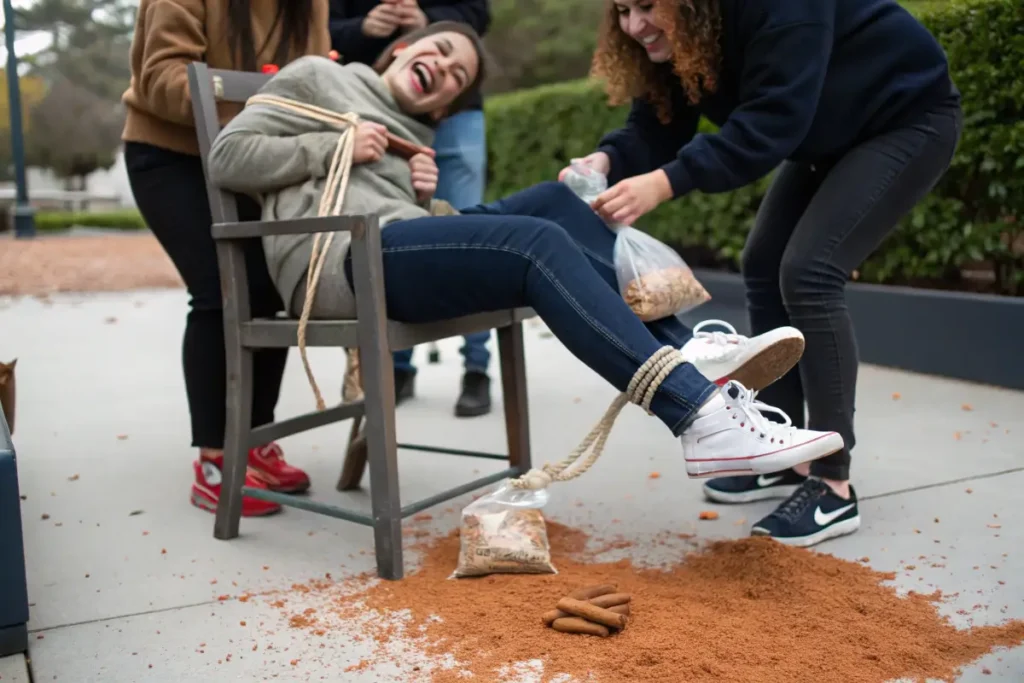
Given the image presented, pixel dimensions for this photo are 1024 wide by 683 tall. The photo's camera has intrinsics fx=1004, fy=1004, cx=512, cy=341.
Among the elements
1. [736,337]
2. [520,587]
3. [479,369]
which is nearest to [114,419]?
[479,369]

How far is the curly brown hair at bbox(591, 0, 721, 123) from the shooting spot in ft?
7.91

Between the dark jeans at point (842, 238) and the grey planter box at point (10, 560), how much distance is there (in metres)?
1.79

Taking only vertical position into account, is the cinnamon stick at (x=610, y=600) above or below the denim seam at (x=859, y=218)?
below

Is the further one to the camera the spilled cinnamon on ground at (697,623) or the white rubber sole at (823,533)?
the white rubber sole at (823,533)

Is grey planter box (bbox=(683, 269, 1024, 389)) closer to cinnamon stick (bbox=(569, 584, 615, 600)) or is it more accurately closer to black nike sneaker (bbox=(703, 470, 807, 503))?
black nike sneaker (bbox=(703, 470, 807, 503))

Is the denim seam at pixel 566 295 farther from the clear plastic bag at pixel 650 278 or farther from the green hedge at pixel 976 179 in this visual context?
the green hedge at pixel 976 179

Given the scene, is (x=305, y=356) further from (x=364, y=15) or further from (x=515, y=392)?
(x=364, y=15)

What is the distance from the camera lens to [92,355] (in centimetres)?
561

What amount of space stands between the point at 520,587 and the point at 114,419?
8.30 feet

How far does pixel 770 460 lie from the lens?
2.04 m

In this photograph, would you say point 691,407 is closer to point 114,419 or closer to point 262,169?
point 262,169

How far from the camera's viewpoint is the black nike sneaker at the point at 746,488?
289 centimetres

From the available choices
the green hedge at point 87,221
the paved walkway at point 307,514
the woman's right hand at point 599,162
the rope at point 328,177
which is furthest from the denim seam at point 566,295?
the green hedge at point 87,221

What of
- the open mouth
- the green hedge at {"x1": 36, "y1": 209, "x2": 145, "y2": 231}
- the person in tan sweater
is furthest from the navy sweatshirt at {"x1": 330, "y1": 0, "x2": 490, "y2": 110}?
the green hedge at {"x1": 36, "y1": 209, "x2": 145, "y2": 231}
